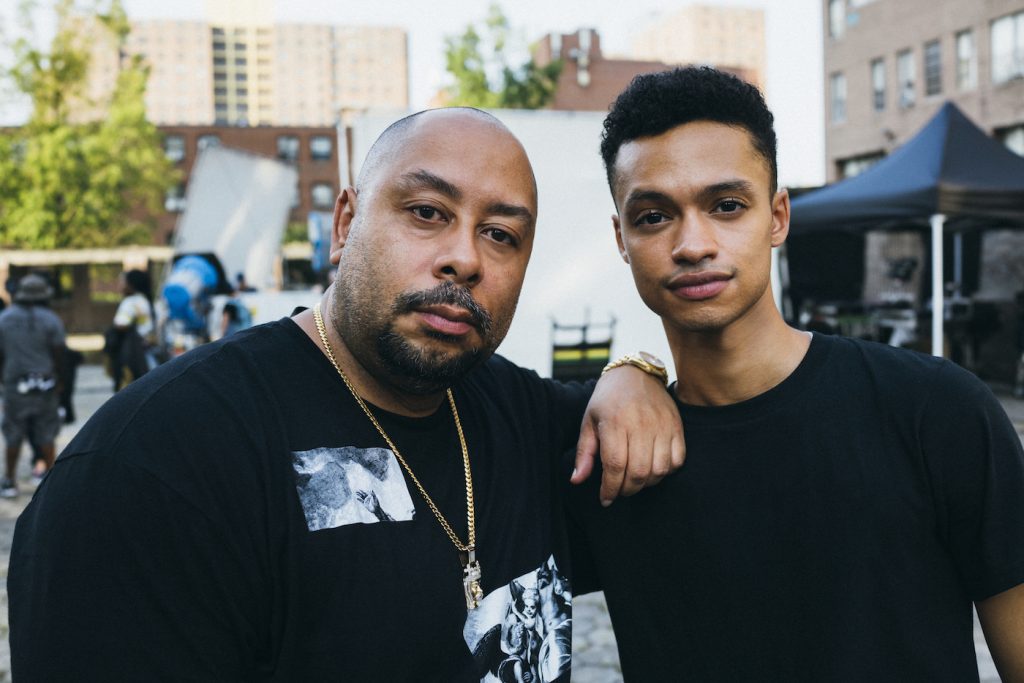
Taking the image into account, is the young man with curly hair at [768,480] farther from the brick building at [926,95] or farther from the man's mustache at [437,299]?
the brick building at [926,95]

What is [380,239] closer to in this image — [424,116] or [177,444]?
[424,116]

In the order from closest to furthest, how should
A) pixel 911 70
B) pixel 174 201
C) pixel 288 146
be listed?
1. pixel 911 70
2. pixel 174 201
3. pixel 288 146

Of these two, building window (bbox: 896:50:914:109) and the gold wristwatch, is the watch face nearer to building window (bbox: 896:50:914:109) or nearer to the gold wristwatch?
the gold wristwatch

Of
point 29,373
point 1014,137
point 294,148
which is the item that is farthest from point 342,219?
point 294,148

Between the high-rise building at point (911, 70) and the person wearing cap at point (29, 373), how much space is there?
22354 millimetres

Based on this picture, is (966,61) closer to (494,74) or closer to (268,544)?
(494,74)

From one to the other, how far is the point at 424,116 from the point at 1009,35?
1007 inches

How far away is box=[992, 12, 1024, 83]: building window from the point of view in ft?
72.2

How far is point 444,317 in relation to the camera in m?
1.79

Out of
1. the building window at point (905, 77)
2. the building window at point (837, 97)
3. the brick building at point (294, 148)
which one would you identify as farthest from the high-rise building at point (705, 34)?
the building window at point (905, 77)

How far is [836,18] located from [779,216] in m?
31.4

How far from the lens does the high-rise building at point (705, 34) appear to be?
149125mm

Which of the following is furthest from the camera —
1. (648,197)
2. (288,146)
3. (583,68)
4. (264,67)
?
(264,67)

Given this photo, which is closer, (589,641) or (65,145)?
(589,641)
